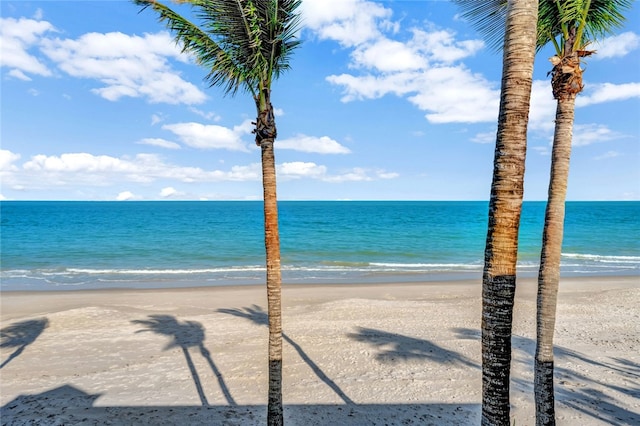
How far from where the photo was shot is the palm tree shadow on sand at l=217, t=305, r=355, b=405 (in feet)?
30.1

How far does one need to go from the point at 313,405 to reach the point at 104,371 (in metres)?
5.77

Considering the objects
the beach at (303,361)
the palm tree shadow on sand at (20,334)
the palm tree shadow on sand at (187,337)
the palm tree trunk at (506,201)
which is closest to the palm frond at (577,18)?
the palm tree trunk at (506,201)

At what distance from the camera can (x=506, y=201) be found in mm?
3533

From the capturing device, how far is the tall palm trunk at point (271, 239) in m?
5.94

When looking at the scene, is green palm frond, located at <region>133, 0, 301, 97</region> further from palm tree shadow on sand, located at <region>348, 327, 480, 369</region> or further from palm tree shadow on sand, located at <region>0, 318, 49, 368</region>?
palm tree shadow on sand, located at <region>0, 318, 49, 368</region>

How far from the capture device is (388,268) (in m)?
30.4

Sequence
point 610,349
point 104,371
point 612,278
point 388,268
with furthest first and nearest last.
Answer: point 388,268, point 612,278, point 610,349, point 104,371

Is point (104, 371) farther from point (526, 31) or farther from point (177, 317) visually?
point (526, 31)

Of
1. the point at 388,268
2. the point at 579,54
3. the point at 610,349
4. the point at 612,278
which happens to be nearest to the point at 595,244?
the point at 612,278

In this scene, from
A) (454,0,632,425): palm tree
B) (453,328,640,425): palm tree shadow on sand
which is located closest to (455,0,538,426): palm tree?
(454,0,632,425): palm tree

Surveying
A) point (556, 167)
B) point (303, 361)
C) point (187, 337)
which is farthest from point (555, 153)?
point (187, 337)

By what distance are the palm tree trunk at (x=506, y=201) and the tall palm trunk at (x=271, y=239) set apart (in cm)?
316

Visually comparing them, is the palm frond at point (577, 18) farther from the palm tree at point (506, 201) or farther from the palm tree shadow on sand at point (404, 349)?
the palm tree shadow on sand at point (404, 349)

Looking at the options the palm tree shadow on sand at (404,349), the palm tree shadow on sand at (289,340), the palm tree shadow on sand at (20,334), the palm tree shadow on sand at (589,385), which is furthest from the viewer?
the palm tree shadow on sand at (20,334)
